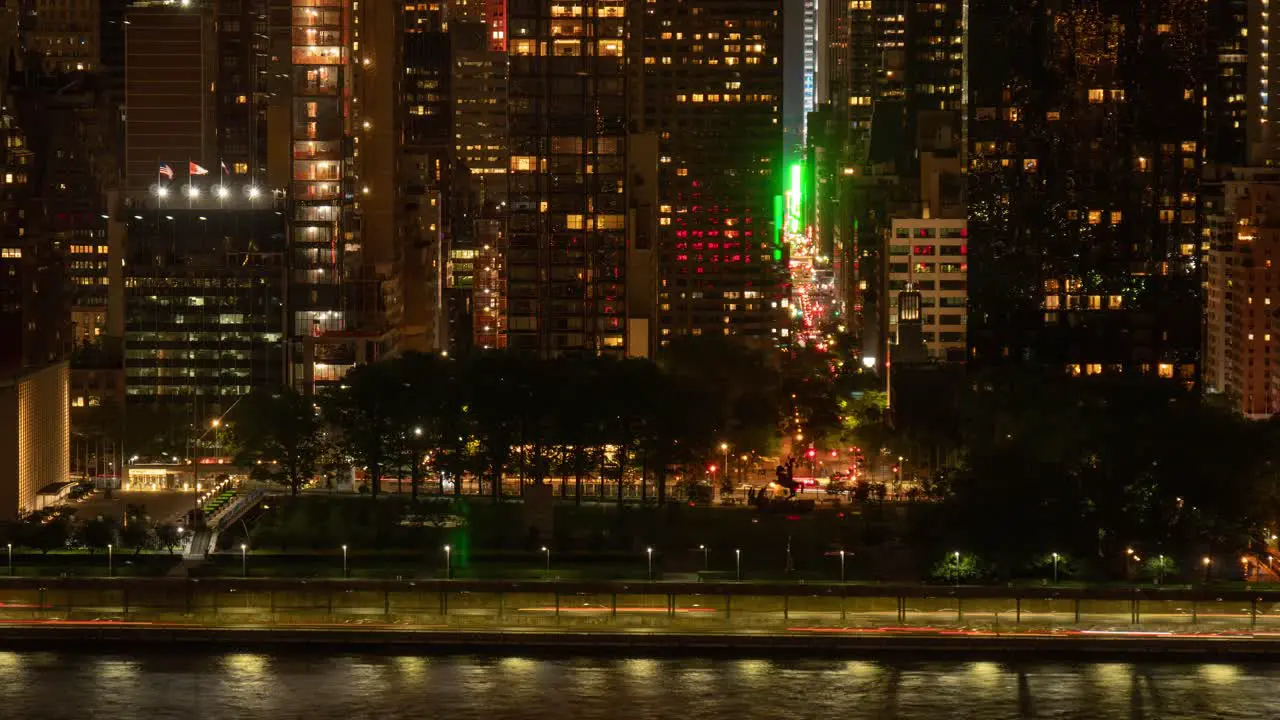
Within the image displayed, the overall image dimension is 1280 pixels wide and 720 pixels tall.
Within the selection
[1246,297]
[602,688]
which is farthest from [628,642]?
[1246,297]

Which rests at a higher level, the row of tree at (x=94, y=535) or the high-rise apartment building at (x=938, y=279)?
the high-rise apartment building at (x=938, y=279)

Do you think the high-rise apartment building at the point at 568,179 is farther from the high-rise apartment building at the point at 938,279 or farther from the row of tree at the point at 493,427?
the high-rise apartment building at the point at 938,279

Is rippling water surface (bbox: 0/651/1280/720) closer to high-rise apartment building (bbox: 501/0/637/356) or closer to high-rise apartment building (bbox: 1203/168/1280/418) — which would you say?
high-rise apartment building (bbox: 501/0/637/356)

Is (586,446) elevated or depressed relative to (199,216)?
depressed

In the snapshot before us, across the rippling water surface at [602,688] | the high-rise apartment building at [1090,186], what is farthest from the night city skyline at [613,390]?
the rippling water surface at [602,688]

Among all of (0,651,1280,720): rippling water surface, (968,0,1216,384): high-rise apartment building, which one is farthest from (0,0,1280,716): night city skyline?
(0,651,1280,720): rippling water surface

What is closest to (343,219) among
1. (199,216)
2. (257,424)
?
(199,216)

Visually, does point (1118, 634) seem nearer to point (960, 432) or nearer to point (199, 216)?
point (960, 432)
